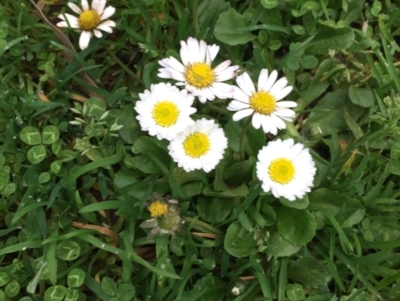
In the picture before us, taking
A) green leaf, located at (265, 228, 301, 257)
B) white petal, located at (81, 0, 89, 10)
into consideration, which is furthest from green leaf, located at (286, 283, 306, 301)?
white petal, located at (81, 0, 89, 10)

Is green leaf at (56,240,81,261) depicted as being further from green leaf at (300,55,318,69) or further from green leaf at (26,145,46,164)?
green leaf at (300,55,318,69)

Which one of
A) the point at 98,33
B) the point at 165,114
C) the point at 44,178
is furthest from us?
the point at 98,33

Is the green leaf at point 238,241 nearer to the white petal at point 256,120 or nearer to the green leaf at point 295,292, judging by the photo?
the green leaf at point 295,292

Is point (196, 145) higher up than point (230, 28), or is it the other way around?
point (230, 28)

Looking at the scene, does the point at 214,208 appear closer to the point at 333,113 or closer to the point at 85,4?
the point at 333,113

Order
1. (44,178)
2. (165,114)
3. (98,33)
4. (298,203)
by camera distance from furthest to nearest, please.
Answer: (98,33) → (44,178) → (298,203) → (165,114)

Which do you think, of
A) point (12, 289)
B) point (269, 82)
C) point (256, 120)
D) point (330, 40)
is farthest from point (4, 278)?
point (330, 40)

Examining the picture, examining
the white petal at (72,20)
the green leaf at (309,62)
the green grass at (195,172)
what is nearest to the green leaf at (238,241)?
the green grass at (195,172)
